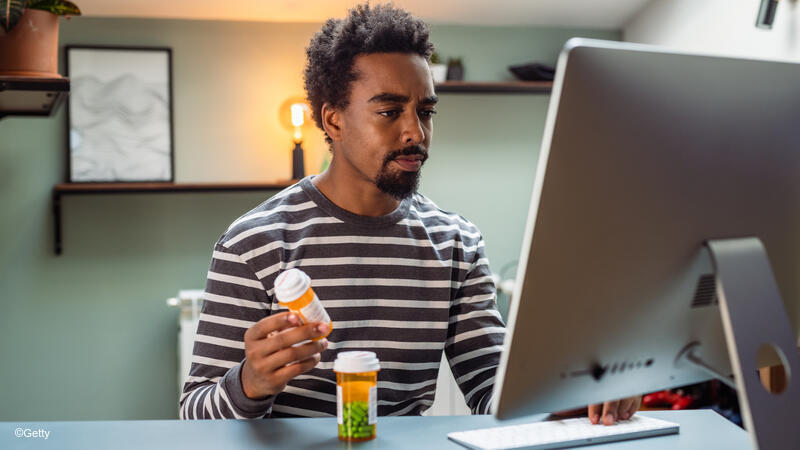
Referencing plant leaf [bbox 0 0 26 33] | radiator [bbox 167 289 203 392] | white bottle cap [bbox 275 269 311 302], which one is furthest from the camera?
radiator [bbox 167 289 203 392]

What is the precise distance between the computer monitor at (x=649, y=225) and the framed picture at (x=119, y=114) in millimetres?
2632

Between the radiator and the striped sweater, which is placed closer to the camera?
the striped sweater

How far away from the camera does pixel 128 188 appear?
9.68 feet

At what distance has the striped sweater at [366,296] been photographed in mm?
1243

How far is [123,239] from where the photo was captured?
3.09 m

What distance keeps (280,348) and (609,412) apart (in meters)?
0.44

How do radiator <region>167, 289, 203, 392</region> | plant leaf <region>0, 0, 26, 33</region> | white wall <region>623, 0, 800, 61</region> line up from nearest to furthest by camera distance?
plant leaf <region>0, 0, 26, 33</region>, white wall <region>623, 0, 800, 61</region>, radiator <region>167, 289, 203, 392</region>

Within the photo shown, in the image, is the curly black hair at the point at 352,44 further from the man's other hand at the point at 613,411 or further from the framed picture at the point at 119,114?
the framed picture at the point at 119,114

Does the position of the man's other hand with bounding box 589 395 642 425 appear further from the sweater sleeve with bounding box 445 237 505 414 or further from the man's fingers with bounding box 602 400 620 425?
the sweater sleeve with bounding box 445 237 505 414

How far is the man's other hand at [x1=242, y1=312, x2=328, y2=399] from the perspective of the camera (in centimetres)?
92

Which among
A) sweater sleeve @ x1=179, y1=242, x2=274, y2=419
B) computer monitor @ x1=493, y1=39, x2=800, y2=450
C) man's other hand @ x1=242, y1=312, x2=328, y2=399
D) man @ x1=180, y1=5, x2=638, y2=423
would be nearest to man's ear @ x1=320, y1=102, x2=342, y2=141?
man @ x1=180, y1=5, x2=638, y2=423

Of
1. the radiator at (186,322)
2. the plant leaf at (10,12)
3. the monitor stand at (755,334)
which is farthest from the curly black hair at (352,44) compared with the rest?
the radiator at (186,322)

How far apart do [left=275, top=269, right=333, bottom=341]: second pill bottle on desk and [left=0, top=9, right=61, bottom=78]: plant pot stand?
1510 mm

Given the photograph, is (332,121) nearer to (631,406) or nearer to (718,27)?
(631,406)
